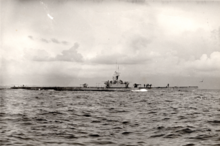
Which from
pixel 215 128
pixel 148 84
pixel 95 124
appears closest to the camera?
pixel 215 128

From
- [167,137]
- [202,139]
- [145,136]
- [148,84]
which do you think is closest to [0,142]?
[145,136]

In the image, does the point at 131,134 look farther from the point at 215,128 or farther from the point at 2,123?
the point at 2,123

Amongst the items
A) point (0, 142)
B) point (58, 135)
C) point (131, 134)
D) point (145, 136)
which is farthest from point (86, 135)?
point (0, 142)

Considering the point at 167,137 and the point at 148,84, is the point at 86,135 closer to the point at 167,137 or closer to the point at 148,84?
the point at 167,137

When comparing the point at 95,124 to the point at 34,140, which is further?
the point at 95,124

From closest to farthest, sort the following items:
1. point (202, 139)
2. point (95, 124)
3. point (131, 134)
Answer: point (202, 139), point (131, 134), point (95, 124)

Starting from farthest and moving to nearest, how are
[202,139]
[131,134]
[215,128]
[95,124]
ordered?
[95,124]
[215,128]
[131,134]
[202,139]

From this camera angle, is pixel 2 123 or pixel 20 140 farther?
pixel 2 123

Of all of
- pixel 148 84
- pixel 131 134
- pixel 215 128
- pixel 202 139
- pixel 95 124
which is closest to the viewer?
pixel 202 139
